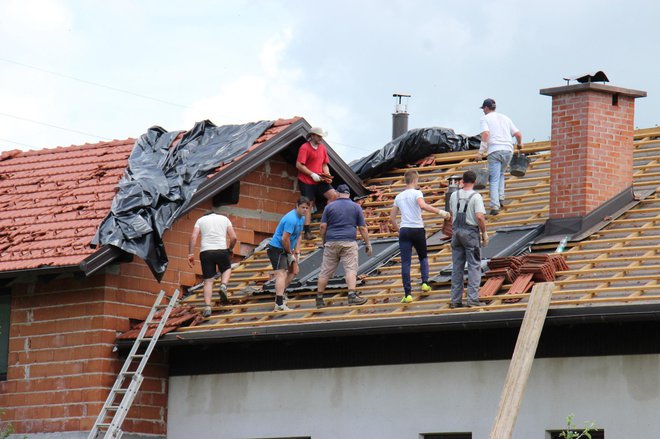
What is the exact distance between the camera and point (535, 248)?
1931cm

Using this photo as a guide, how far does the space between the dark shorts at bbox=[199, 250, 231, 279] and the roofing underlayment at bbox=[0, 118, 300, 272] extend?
58.8 inches

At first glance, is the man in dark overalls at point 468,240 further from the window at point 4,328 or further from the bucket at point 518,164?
the window at point 4,328

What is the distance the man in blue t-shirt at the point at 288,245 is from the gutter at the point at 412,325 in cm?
120

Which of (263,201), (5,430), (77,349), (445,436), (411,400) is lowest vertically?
(5,430)

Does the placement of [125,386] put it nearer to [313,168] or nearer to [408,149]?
[313,168]

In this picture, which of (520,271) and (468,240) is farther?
(520,271)

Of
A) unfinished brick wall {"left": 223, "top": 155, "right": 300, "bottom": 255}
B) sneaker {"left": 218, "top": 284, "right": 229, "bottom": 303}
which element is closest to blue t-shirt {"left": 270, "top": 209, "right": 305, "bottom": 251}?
sneaker {"left": 218, "top": 284, "right": 229, "bottom": 303}

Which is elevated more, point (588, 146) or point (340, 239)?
point (588, 146)

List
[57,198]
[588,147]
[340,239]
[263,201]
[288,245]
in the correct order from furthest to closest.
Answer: [263,201]
[57,198]
[588,147]
[288,245]
[340,239]

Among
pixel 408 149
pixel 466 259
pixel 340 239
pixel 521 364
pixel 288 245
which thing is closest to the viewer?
pixel 521 364

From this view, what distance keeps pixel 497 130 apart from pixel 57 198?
648 cm

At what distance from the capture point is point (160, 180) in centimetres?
2105

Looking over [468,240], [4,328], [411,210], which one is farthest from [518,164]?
[4,328]

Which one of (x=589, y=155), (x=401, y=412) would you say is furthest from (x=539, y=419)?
(x=589, y=155)
